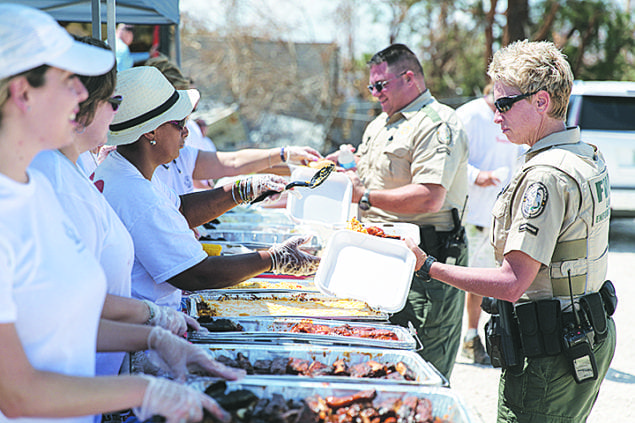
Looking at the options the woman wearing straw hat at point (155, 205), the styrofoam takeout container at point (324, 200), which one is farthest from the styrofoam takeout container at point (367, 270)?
the styrofoam takeout container at point (324, 200)

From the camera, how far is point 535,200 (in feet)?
6.75

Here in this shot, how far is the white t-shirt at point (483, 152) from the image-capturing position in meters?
4.78

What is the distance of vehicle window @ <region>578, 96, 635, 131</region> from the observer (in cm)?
812

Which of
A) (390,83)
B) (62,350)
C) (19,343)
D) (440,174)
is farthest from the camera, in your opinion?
(390,83)

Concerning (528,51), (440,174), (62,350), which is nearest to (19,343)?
(62,350)

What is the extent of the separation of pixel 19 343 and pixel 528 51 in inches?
79.3

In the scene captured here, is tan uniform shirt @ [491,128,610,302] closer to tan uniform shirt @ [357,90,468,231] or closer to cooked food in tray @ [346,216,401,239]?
cooked food in tray @ [346,216,401,239]

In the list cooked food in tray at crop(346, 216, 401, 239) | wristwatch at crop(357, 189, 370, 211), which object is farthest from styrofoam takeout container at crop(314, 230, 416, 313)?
wristwatch at crop(357, 189, 370, 211)

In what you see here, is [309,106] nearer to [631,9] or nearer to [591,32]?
[591,32]

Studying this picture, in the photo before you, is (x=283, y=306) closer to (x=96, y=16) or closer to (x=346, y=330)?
(x=346, y=330)

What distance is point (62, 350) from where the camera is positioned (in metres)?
1.30

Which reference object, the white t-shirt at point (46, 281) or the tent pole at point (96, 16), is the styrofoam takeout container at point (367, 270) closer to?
the white t-shirt at point (46, 281)

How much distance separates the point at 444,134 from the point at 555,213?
1417 millimetres

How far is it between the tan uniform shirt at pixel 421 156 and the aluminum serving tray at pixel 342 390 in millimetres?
1751
